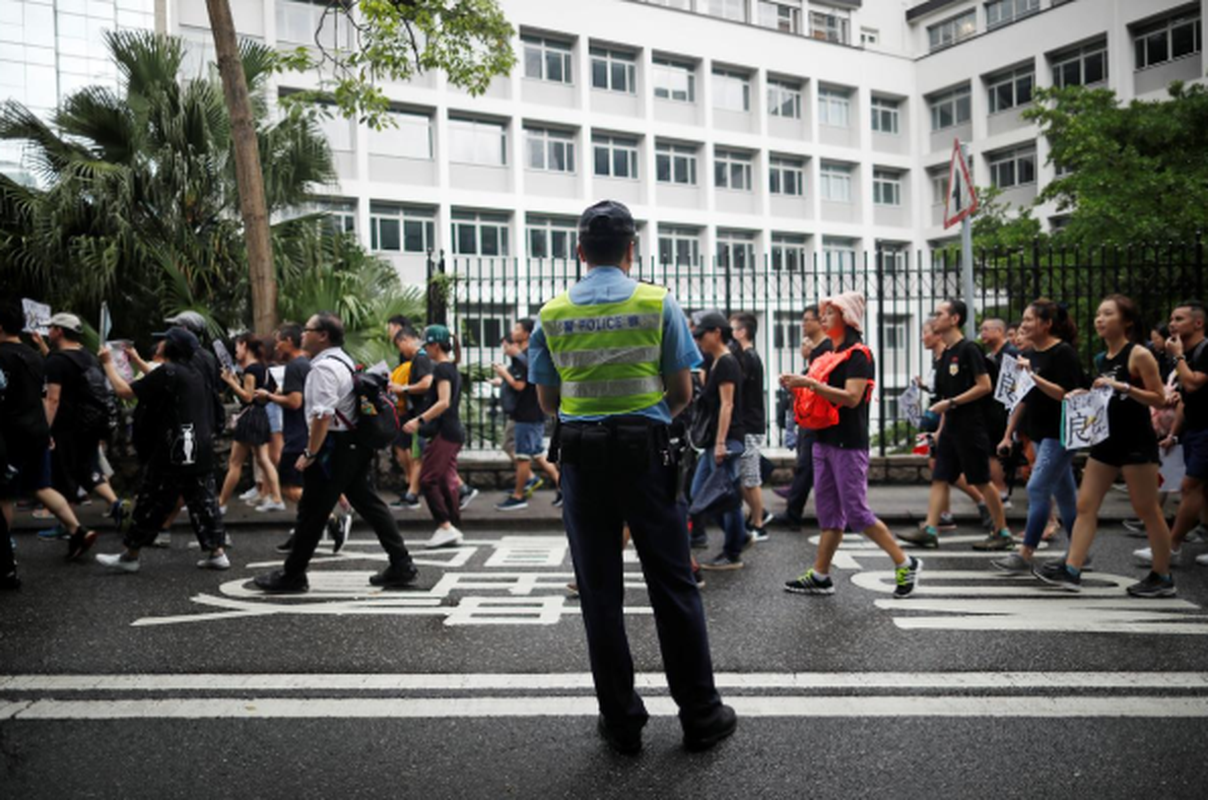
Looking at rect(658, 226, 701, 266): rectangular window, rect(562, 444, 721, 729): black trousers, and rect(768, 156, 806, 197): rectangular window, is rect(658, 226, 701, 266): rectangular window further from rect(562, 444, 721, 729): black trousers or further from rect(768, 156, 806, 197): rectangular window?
rect(562, 444, 721, 729): black trousers

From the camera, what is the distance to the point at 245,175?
11094 mm

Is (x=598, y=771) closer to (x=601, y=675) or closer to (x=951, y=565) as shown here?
(x=601, y=675)

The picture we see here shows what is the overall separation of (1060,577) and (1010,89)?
36280 mm

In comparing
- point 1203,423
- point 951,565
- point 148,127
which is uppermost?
point 148,127

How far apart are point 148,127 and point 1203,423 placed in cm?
1294

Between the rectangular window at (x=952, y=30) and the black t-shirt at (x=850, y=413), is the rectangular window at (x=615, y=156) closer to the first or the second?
the rectangular window at (x=952, y=30)

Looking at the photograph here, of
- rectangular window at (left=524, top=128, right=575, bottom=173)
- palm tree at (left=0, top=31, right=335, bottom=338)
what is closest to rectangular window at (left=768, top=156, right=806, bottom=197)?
rectangular window at (left=524, top=128, right=575, bottom=173)

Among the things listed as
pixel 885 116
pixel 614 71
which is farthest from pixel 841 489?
pixel 885 116

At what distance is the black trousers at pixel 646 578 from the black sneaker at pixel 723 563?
10.9 feet

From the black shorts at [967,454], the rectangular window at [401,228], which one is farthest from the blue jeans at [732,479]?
the rectangular window at [401,228]

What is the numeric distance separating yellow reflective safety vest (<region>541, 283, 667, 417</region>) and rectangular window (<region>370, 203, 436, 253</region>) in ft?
87.7

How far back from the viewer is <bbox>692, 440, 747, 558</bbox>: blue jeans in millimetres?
6969

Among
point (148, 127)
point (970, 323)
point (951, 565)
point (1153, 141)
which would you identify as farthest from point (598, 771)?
point (1153, 141)

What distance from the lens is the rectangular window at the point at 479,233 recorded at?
31078 mm
